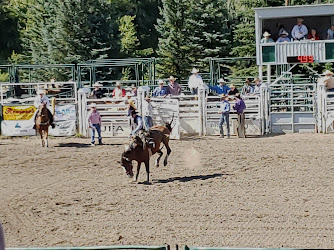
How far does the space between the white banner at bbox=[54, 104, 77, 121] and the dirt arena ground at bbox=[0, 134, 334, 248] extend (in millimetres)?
2965

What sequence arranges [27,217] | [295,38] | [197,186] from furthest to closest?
[295,38] → [197,186] → [27,217]

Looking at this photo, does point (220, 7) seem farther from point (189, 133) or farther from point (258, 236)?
point (258, 236)

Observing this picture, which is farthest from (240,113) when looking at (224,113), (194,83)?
(194,83)

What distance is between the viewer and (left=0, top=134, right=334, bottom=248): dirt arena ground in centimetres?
962

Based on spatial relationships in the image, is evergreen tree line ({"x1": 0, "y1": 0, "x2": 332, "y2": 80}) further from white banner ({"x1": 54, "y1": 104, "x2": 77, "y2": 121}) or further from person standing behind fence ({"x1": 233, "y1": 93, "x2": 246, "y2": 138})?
white banner ({"x1": 54, "y1": 104, "x2": 77, "y2": 121})

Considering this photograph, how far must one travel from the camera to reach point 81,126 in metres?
21.8

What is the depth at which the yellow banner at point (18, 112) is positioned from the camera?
2166 centimetres

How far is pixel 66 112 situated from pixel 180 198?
10.4 metres

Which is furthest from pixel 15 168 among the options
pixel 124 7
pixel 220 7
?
pixel 124 7

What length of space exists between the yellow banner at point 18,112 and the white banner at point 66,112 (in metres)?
0.75

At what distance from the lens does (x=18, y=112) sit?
21750 millimetres

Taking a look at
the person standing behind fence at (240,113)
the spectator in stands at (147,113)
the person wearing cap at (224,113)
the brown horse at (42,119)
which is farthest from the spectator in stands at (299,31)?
the brown horse at (42,119)

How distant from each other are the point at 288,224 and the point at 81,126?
12530 mm

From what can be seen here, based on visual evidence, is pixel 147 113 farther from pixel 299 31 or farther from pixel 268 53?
pixel 299 31
